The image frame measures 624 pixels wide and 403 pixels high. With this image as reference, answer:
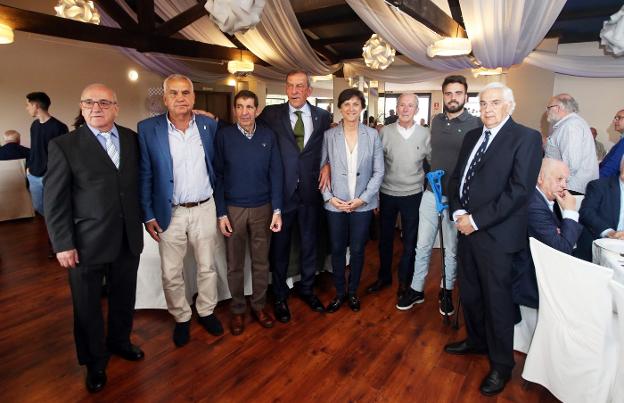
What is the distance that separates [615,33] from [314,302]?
12.6 feet

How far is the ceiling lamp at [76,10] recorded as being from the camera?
14.0ft

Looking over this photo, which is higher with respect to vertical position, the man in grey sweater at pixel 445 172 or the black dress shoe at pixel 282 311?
the man in grey sweater at pixel 445 172

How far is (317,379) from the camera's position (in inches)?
83.3

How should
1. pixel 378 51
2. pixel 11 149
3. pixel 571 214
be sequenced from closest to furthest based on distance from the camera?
pixel 571 214 < pixel 378 51 < pixel 11 149

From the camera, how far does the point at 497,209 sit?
186 cm

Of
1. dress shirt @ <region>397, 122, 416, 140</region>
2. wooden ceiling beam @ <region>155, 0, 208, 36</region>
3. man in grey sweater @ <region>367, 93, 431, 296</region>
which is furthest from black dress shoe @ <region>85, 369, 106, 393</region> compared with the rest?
wooden ceiling beam @ <region>155, 0, 208, 36</region>

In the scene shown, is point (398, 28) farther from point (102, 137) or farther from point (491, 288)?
point (102, 137)

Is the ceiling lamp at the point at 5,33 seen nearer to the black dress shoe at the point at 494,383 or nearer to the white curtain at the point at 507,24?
the white curtain at the point at 507,24

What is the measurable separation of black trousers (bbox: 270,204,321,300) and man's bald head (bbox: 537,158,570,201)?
1.45 m

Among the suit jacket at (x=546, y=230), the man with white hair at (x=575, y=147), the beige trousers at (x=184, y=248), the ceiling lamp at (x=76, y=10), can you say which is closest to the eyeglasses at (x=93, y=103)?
the beige trousers at (x=184, y=248)

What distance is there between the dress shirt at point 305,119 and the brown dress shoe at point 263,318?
1256mm

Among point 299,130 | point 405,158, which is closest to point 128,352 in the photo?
point 299,130

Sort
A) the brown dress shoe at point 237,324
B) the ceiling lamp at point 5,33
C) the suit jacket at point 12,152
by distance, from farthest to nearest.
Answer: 1. the suit jacket at point 12,152
2. the ceiling lamp at point 5,33
3. the brown dress shoe at point 237,324

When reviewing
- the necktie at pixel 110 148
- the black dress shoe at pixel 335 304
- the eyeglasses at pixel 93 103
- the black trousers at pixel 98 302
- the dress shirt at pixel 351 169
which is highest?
the eyeglasses at pixel 93 103
